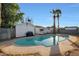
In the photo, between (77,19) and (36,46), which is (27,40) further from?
(77,19)

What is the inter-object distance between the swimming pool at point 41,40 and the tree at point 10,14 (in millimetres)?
292

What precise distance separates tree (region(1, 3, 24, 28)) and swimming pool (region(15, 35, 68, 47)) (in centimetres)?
29

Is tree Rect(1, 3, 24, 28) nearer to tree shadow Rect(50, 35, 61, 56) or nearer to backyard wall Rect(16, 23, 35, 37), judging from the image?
backyard wall Rect(16, 23, 35, 37)

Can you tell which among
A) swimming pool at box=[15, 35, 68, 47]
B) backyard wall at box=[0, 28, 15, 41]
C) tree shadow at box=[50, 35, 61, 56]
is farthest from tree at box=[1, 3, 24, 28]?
tree shadow at box=[50, 35, 61, 56]

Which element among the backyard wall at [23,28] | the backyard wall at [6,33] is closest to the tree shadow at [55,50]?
the backyard wall at [23,28]

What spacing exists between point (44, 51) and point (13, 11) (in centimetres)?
78

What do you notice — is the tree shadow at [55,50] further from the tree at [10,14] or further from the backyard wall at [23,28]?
the tree at [10,14]

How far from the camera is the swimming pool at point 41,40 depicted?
5250 mm

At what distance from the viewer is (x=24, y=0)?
5238 mm

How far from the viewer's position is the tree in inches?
207

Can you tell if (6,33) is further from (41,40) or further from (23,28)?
(41,40)

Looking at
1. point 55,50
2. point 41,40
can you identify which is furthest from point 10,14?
point 55,50

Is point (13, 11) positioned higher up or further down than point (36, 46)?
higher up

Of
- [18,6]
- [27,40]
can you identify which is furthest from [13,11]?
[27,40]
